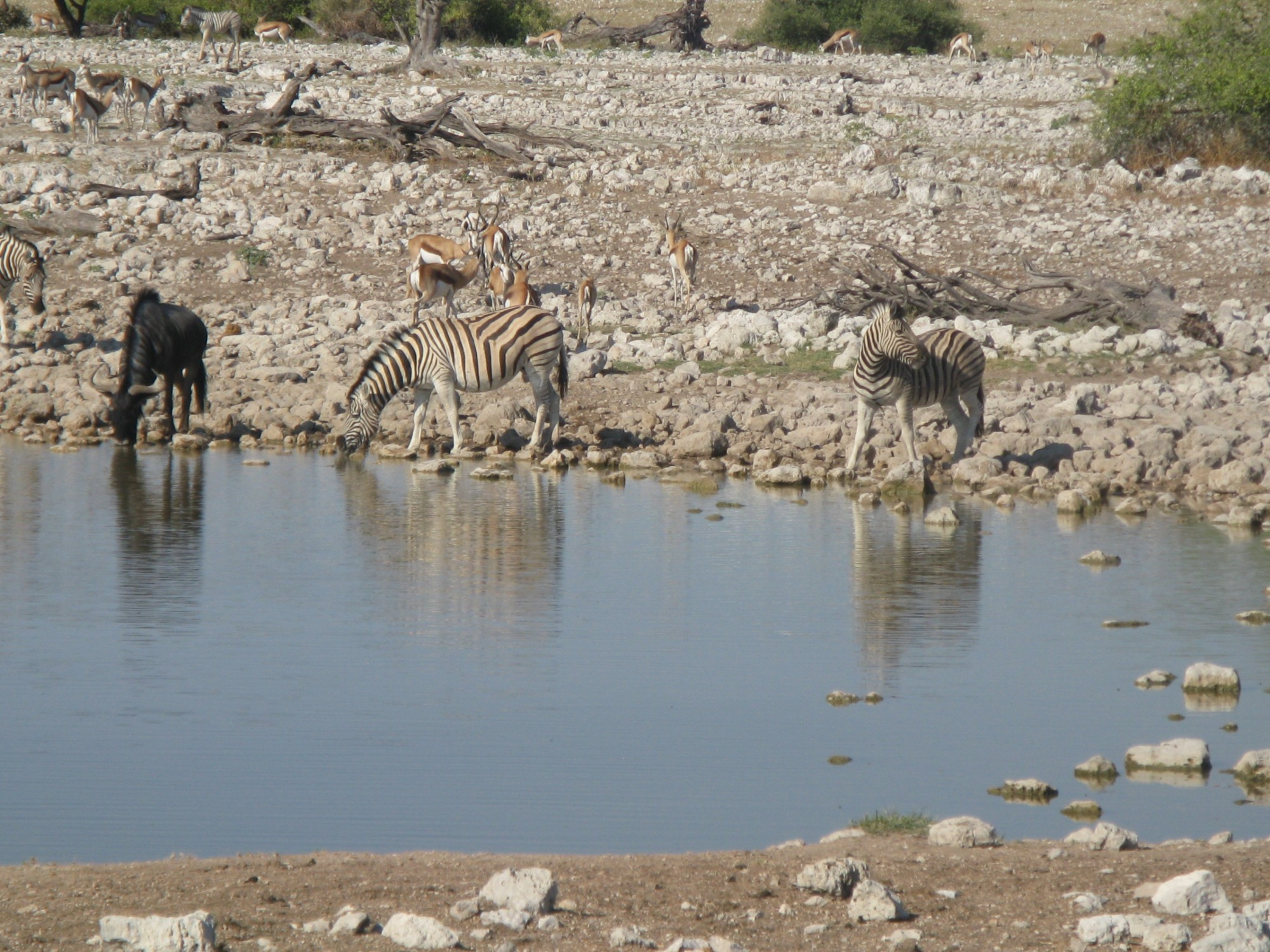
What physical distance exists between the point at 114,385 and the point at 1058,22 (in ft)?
128

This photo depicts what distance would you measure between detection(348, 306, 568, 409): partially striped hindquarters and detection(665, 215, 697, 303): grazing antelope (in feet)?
11.7

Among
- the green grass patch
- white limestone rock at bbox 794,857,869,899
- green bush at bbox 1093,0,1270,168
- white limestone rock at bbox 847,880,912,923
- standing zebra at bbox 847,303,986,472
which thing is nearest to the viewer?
white limestone rock at bbox 847,880,912,923

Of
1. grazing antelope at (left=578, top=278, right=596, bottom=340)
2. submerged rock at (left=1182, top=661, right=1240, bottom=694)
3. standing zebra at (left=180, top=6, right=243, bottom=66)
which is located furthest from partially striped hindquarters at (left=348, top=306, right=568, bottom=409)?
standing zebra at (left=180, top=6, right=243, bottom=66)

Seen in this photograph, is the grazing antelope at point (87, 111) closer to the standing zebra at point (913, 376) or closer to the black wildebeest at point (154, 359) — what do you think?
the black wildebeest at point (154, 359)

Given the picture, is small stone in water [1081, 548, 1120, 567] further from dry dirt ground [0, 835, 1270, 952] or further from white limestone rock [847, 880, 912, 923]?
white limestone rock [847, 880, 912, 923]

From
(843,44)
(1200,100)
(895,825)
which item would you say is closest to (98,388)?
(895,825)

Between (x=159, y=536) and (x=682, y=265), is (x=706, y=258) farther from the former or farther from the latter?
(x=159, y=536)

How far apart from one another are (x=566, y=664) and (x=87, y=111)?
16.9 m

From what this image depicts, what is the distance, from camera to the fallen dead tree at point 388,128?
21953mm

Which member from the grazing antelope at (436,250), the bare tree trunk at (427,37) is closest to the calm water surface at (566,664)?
the grazing antelope at (436,250)

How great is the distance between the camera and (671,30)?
35.1 m

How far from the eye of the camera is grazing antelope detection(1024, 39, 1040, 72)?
31906 mm

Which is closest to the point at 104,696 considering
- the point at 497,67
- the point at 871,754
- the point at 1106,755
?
the point at 871,754

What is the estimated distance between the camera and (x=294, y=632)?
820 cm
